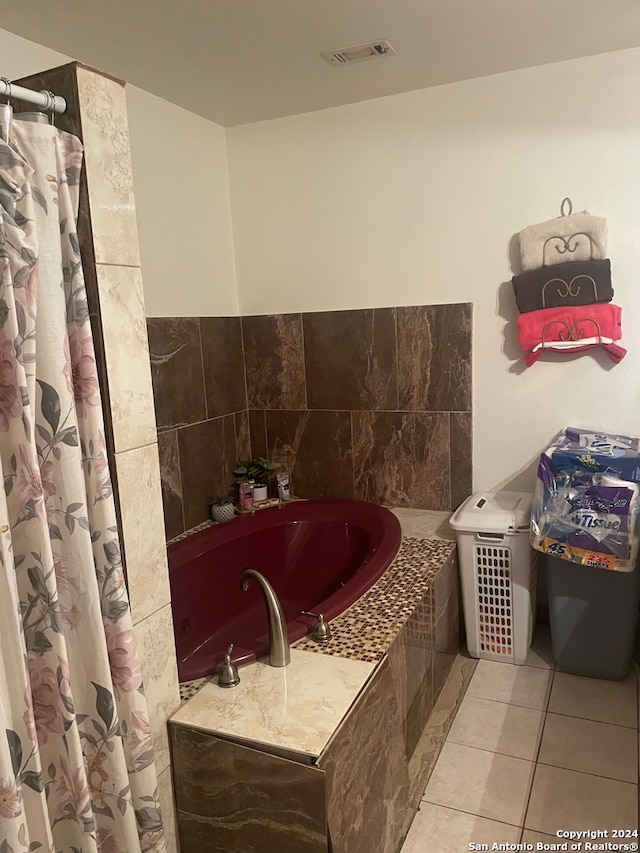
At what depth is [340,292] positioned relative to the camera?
2.93 metres

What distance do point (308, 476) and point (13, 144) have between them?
7.29 feet

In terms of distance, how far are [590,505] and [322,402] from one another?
1.28 metres

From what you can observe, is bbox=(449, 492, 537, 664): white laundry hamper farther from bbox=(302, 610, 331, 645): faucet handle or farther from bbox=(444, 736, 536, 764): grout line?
bbox=(302, 610, 331, 645): faucet handle

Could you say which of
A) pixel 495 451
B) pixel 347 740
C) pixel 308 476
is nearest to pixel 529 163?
pixel 495 451

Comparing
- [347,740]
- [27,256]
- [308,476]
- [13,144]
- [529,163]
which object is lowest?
[347,740]

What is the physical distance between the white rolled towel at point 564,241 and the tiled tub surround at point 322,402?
34 centimetres

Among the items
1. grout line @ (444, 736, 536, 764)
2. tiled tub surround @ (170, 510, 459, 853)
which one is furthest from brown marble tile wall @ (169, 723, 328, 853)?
grout line @ (444, 736, 536, 764)

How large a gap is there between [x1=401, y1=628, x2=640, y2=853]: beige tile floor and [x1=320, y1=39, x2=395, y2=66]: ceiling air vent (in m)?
2.33

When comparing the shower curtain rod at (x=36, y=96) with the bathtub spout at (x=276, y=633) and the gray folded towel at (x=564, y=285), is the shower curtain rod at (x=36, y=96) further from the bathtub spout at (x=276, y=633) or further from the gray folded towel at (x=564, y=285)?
the gray folded towel at (x=564, y=285)

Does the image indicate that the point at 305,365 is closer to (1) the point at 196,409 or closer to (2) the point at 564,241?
(1) the point at 196,409

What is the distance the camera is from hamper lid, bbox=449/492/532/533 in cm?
246

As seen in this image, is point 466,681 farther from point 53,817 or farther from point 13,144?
point 13,144

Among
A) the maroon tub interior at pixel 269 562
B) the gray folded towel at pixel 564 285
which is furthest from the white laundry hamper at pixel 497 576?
the gray folded towel at pixel 564 285

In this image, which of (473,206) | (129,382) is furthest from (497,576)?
(129,382)
